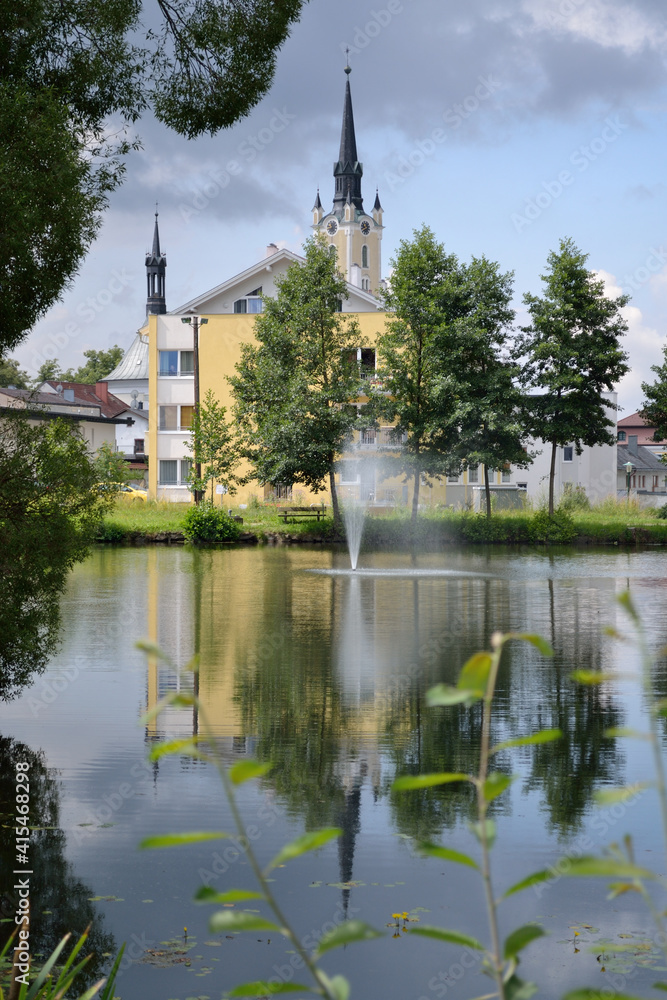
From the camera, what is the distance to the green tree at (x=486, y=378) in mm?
43188

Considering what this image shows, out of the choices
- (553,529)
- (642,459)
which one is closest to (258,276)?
(553,529)

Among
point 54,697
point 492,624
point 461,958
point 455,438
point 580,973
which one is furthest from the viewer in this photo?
point 455,438

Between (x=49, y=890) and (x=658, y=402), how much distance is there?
4516cm

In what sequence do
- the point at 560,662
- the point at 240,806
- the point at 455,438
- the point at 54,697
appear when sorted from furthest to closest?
the point at 455,438
the point at 560,662
the point at 54,697
the point at 240,806

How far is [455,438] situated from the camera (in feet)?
145

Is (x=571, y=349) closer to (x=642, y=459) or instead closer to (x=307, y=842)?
(x=307, y=842)

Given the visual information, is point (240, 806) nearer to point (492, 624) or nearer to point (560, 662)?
point (560, 662)

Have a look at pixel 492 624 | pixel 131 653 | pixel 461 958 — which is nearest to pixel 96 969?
pixel 461 958

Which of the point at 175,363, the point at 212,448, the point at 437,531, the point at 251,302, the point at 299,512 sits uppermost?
the point at 251,302

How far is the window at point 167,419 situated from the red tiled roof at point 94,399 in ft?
116

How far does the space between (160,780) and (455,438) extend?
1463 inches

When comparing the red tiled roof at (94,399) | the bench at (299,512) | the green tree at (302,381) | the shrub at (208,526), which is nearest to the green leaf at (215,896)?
the shrub at (208,526)

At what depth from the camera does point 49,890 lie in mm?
5707

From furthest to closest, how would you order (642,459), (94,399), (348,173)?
1. (348,173)
2. (94,399)
3. (642,459)
